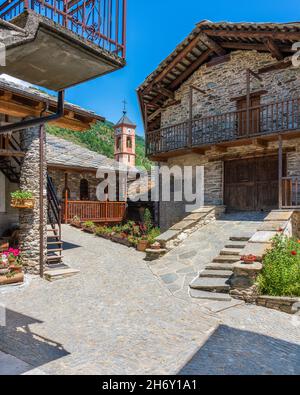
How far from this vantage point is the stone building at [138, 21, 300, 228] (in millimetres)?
12156

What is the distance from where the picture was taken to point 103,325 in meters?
5.84

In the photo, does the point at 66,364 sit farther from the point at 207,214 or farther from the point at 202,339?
the point at 207,214

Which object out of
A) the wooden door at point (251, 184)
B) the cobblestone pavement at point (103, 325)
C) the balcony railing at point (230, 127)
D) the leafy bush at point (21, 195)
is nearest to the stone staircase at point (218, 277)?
the cobblestone pavement at point (103, 325)

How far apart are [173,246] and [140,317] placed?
5080mm

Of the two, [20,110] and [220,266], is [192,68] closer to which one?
[20,110]

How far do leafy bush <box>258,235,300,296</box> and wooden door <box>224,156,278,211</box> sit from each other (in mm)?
5669

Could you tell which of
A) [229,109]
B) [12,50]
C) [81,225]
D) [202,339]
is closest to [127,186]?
[81,225]

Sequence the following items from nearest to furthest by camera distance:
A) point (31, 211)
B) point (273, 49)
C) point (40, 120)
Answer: point (40, 120) → point (31, 211) → point (273, 49)

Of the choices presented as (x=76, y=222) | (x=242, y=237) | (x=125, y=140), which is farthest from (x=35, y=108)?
(x=125, y=140)

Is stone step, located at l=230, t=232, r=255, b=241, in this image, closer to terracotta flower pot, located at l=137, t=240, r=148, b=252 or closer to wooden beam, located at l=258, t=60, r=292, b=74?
terracotta flower pot, located at l=137, t=240, r=148, b=252

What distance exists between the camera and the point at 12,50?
10.4ft

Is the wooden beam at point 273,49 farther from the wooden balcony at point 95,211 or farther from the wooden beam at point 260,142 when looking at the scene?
A: the wooden balcony at point 95,211

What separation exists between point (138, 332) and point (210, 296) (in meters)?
2.36

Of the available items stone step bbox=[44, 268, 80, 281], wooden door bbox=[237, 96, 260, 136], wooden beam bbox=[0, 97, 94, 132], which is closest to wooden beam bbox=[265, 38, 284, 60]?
wooden door bbox=[237, 96, 260, 136]
